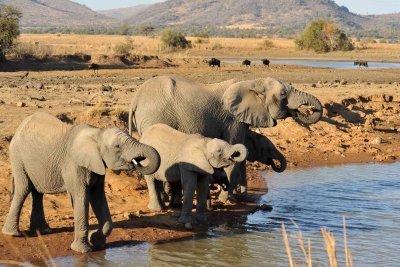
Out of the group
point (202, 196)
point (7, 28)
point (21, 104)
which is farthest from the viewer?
point (7, 28)

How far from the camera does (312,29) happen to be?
75.1m

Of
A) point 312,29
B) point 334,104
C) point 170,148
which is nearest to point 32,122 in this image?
point 170,148

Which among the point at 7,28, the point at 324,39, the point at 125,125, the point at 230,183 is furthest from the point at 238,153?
the point at 324,39

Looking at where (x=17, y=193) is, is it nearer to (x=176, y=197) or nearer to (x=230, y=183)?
(x=176, y=197)

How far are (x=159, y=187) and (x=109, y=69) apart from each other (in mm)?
26978

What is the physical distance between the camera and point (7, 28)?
41.1 meters

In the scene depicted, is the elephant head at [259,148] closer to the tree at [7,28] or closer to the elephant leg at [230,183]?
the elephant leg at [230,183]

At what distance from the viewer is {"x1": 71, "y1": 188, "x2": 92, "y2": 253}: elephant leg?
954cm

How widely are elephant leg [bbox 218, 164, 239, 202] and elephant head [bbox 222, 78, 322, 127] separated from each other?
0.94 metres

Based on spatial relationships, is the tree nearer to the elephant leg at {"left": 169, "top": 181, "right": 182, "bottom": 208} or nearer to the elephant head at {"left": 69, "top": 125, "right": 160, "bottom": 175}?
the elephant leg at {"left": 169, "top": 181, "right": 182, "bottom": 208}

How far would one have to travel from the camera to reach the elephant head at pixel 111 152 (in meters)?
9.18

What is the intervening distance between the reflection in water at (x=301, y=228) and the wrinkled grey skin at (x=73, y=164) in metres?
0.62

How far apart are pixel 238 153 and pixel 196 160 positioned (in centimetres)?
58

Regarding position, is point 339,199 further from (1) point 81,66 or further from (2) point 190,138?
(1) point 81,66
